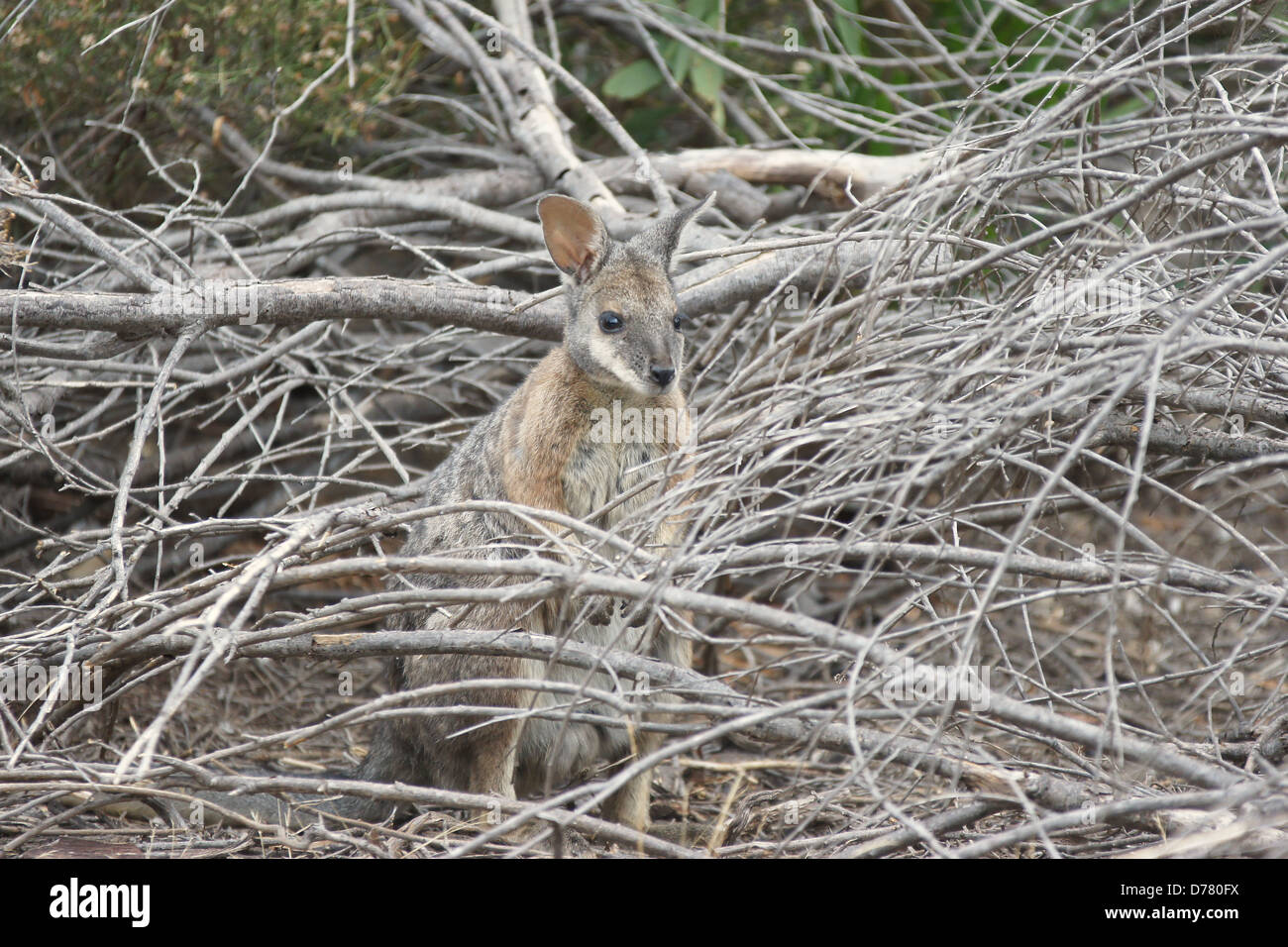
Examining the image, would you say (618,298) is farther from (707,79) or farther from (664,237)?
(707,79)

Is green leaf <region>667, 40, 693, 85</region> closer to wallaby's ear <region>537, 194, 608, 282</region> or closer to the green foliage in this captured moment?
the green foliage

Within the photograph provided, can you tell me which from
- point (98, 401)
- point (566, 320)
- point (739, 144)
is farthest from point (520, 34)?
point (98, 401)

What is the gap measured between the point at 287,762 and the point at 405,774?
2.41ft

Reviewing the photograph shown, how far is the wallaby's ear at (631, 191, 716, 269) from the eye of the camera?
4.18 meters

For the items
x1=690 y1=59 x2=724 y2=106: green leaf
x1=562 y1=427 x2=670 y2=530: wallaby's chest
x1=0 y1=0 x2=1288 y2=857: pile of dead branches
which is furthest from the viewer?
x1=690 y1=59 x2=724 y2=106: green leaf

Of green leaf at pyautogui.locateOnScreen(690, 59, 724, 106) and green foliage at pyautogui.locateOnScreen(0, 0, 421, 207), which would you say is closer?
green foliage at pyautogui.locateOnScreen(0, 0, 421, 207)

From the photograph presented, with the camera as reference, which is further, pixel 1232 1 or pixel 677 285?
pixel 677 285

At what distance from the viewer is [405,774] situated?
13.5 ft

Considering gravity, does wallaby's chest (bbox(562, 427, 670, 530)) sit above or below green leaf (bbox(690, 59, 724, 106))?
below

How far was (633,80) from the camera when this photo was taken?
5906mm

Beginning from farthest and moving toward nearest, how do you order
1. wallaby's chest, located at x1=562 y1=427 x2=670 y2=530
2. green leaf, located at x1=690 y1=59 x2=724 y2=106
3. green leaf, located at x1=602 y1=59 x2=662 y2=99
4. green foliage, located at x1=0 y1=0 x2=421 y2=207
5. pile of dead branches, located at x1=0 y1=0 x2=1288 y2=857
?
green leaf, located at x1=602 y1=59 x2=662 y2=99 → green leaf, located at x1=690 y1=59 x2=724 y2=106 → green foliage, located at x1=0 y1=0 x2=421 y2=207 → wallaby's chest, located at x1=562 y1=427 x2=670 y2=530 → pile of dead branches, located at x1=0 y1=0 x2=1288 y2=857

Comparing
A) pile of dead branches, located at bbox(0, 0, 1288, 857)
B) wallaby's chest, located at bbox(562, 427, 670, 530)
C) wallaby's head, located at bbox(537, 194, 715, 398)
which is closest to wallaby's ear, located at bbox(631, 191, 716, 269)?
wallaby's head, located at bbox(537, 194, 715, 398)

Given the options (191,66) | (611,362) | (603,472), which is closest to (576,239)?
(611,362)
